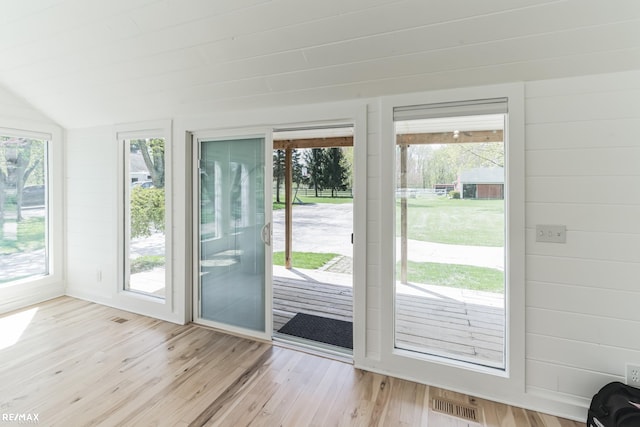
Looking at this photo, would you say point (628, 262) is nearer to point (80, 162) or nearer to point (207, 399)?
point (207, 399)

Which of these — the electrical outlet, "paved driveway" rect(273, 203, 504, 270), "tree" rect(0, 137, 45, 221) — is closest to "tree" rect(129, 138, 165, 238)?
"tree" rect(0, 137, 45, 221)

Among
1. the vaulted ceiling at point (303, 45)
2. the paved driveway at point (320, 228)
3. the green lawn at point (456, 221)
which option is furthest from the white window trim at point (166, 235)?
the paved driveway at point (320, 228)

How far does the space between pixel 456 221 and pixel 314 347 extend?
1.64 m

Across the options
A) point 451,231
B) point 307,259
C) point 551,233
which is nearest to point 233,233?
point 451,231

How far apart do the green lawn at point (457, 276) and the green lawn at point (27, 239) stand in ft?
14.1

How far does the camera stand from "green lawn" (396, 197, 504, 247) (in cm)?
228

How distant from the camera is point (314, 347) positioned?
111 inches

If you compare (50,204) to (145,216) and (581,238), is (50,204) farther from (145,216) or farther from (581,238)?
(581,238)

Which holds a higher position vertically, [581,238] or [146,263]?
[581,238]

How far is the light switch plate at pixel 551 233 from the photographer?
6.47 feet

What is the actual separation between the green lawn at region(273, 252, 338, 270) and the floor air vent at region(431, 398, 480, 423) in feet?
12.0

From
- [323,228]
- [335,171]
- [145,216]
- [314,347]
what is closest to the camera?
[314,347]

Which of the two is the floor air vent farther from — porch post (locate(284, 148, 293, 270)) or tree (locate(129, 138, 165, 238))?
porch post (locate(284, 148, 293, 270))

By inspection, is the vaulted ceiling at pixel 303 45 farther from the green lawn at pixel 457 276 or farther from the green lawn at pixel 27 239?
the green lawn at pixel 27 239
